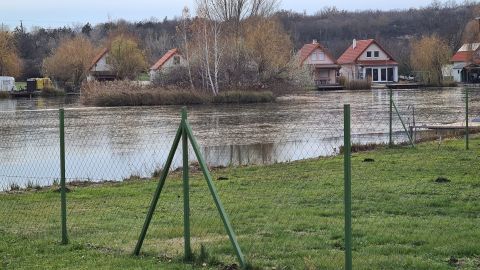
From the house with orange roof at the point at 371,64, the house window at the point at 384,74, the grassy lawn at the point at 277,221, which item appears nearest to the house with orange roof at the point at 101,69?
the house with orange roof at the point at 371,64

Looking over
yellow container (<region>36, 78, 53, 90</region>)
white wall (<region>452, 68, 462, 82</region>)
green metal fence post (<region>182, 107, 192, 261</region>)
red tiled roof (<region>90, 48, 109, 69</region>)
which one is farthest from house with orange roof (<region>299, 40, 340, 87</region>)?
green metal fence post (<region>182, 107, 192, 261</region>)

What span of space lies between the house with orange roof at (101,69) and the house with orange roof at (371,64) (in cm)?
3260

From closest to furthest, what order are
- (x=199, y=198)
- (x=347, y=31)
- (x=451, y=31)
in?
(x=199, y=198), (x=451, y=31), (x=347, y=31)

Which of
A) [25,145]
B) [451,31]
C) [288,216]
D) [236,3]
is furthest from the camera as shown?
[451,31]

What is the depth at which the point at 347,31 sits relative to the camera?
178m

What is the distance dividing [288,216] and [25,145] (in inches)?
685

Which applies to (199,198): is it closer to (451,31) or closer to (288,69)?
(288,69)

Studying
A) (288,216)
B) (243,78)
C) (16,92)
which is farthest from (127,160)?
(16,92)

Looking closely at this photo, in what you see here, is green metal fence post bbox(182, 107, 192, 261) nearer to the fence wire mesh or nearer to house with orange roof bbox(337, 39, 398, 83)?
the fence wire mesh

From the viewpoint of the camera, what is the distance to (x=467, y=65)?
302 ft

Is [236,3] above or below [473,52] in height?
above

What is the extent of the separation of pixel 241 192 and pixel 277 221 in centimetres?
312

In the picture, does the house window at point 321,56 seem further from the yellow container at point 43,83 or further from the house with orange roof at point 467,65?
the yellow container at point 43,83

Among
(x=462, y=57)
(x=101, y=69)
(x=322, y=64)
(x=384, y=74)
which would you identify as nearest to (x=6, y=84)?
(x=101, y=69)
